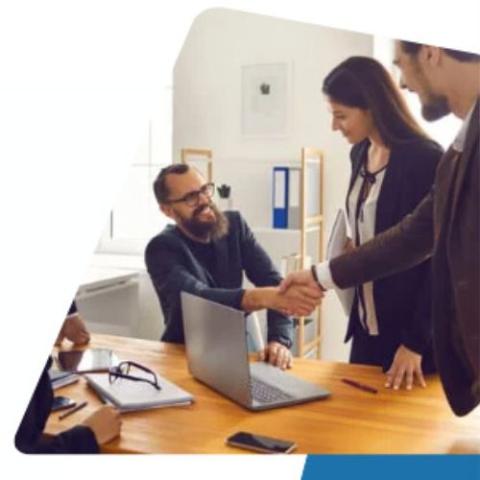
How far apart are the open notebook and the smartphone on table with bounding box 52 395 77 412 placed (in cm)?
6

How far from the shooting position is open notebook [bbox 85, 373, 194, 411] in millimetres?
1425

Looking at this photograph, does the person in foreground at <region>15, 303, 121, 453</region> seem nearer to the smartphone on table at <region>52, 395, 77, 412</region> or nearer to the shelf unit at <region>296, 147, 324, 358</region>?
the smartphone on table at <region>52, 395, 77, 412</region>

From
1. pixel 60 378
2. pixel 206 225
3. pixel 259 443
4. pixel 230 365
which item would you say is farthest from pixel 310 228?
pixel 60 378

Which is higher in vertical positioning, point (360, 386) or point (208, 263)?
point (208, 263)

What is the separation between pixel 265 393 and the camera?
148 cm

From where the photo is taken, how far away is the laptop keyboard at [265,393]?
1.46 meters

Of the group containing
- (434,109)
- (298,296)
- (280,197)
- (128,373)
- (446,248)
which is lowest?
(128,373)

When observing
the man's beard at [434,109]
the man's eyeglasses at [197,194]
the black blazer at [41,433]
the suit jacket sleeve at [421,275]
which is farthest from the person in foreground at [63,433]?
the man's beard at [434,109]

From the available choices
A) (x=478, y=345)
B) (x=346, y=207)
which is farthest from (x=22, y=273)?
(x=478, y=345)

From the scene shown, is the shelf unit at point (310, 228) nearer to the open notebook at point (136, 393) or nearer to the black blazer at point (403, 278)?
the black blazer at point (403, 278)

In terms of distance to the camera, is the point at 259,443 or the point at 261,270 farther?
the point at 261,270

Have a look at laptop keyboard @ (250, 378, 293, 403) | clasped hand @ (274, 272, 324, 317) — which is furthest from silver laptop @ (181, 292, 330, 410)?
clasped hand @ (274, 272, 324, 317)

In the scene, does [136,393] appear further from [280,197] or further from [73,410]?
[280,197]

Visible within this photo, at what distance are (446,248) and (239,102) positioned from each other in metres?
0.55
